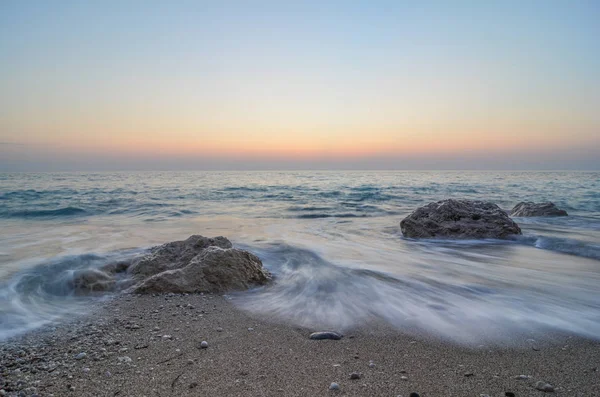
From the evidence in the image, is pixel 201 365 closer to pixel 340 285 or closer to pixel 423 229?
pixel 340 285

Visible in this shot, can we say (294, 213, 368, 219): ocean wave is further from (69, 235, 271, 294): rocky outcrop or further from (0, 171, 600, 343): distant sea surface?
(69, 235, 271, 294): rocky outcrop

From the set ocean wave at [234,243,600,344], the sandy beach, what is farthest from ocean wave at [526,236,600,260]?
the sandy beach

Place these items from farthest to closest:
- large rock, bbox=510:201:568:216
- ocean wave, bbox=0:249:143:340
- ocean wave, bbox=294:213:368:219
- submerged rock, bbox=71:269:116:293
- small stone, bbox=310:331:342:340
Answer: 1. ocean wave, bbox=294:213:368:219
2. large rock, bbox=510:201:568:216
3. submerged rock, bbox=71:269:116:293
4. ocean wave, bbox=0:249:143:340
5. small stone, bbox=310:331:342:340

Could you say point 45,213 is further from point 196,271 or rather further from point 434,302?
point 434,302

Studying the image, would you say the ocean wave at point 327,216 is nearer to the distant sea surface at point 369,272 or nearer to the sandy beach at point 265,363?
the distant sea surface at point 369,272

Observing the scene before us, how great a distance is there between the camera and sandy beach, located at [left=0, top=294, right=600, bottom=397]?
2.17m

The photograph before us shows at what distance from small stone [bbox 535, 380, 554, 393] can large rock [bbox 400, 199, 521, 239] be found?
6.12 m

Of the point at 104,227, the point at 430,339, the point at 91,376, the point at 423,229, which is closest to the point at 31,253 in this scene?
the point at 104,227

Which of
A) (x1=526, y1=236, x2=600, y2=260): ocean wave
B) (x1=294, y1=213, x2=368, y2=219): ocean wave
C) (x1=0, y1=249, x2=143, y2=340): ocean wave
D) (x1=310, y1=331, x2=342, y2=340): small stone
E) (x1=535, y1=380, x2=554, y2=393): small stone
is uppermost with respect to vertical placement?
(x1=535, y1=380, x2=554, y2=393): small stone

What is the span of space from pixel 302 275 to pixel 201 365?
2.79 metres

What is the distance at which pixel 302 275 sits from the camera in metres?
5.18

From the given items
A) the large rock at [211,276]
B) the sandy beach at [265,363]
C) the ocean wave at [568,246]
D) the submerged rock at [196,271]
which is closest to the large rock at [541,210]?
the ocean wave at [568,246]

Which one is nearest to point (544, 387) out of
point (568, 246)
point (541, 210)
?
point (568, 246)

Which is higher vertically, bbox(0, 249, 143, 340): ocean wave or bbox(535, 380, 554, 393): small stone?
bbox(535, 380, 554, 393): small stone
